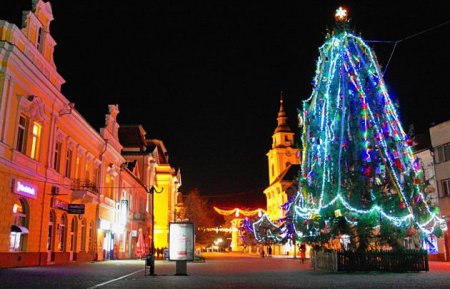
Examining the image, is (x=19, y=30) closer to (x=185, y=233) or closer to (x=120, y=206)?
(x=185, y=233)

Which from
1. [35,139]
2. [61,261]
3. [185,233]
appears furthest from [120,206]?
[185,233]

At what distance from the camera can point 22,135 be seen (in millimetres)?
23906

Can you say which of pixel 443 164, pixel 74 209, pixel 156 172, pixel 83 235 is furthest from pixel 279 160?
pixel 74 209

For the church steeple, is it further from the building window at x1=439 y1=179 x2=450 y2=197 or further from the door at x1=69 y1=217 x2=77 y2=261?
the door at x1=69 y1=217 x2=77 y2=261

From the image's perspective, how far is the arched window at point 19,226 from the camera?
73.4 feet

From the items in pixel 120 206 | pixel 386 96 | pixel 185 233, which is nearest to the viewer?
pixel 185 233

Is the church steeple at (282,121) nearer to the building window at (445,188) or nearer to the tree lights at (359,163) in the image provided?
the building window at (445,188)

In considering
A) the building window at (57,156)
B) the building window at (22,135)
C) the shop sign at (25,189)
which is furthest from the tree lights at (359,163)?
the building window at (57,156)

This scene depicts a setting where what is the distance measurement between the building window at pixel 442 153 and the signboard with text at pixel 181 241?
25306 mm

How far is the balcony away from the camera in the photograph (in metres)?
31.2

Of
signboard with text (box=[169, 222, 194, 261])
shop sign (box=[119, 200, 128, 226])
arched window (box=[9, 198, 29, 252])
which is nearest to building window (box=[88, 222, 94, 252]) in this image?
shop sign (box=[119, 200, 128, 226])

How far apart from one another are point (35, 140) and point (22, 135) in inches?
59.9

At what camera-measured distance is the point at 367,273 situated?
19.7 m

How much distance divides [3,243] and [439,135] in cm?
3187
